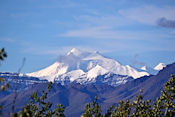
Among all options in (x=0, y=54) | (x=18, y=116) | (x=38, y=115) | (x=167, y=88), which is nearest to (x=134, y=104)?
(x=167, y=88)

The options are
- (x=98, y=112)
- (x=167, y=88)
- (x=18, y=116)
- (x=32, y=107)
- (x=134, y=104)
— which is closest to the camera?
(x=18, y=116)

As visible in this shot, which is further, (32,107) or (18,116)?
(32,107)

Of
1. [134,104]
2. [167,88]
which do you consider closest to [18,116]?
[134,104]

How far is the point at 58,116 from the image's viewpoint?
258 ft

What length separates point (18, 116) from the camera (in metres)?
31.6

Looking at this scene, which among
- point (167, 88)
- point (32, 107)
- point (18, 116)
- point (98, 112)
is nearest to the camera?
point (18, 116)

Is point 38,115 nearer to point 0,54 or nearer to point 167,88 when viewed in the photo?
point 167,88

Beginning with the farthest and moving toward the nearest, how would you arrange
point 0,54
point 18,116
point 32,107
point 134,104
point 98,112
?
point 98,112
point 32,107
point 134,104
point 18,116
point 0,54

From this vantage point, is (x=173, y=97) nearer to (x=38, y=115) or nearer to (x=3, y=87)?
(x=38, y=115)

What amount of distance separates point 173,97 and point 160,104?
310 cm

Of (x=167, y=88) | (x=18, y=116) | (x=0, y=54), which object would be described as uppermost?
(x=167, y=88)

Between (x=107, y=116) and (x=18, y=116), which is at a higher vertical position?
(x=107, y=116)

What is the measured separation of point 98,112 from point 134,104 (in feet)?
69.1

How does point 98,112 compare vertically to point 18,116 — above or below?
above
